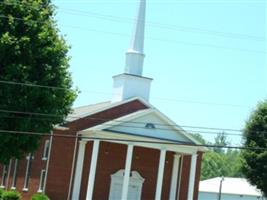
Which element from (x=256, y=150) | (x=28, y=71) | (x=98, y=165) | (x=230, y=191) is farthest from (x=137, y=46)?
(x=230, y=191)

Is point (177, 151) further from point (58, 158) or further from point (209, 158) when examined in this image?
point (209, 158)

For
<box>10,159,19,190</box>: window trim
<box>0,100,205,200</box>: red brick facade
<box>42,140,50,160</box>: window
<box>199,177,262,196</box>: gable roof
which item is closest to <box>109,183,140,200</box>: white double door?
<box>0,100,205,200</box>: red brick facade

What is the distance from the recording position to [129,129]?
41.8m

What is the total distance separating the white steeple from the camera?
4528cm

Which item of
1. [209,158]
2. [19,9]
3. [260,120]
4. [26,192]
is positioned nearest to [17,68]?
[19,9]

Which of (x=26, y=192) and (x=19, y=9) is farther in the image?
(x=26, y=192)

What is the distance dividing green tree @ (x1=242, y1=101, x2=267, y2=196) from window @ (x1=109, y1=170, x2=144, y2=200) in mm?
8079

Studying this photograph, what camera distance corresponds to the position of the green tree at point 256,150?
4359cm

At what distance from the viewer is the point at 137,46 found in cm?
4525

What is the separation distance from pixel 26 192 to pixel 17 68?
813 inches

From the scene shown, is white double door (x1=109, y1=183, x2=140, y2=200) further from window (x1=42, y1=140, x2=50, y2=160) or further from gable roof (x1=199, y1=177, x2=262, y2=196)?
gable roof (x1=199, y1=177, x2=262, y2=196)

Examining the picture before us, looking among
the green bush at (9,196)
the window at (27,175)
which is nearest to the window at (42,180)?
the window at (27,175)

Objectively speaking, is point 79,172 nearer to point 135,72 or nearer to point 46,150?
point 46,150

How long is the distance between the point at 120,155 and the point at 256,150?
Answer: 1021cm
